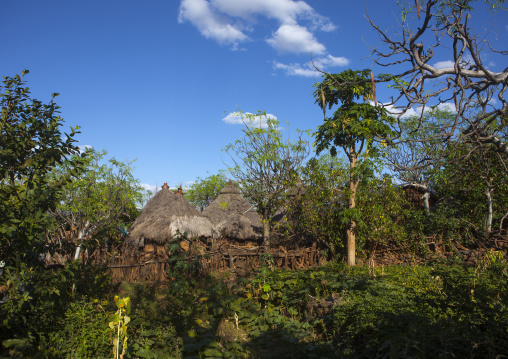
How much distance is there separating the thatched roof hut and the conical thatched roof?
1180mm

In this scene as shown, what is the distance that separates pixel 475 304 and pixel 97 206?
57.3 ft

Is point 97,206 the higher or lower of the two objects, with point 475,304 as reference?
higher

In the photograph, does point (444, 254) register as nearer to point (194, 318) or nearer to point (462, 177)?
point (462, 177)

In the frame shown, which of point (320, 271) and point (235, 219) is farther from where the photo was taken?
point (235, 219)

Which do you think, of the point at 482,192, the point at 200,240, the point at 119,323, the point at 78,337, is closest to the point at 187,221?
the point at 200,240

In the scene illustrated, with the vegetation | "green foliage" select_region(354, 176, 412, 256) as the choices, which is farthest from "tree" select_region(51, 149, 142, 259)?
"green foliage" select_region(354, 176, 412, 256)

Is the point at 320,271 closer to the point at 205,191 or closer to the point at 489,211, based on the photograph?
the point at 489,211

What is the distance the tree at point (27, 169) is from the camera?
416cm

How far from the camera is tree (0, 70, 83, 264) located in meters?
4.16

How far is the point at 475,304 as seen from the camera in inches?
138

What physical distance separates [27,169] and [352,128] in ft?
30.9

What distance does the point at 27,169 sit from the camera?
4.60 m

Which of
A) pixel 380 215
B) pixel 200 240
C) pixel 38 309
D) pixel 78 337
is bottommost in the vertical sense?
pixel 78 337

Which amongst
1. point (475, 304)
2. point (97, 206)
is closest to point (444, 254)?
point (475, 304)
